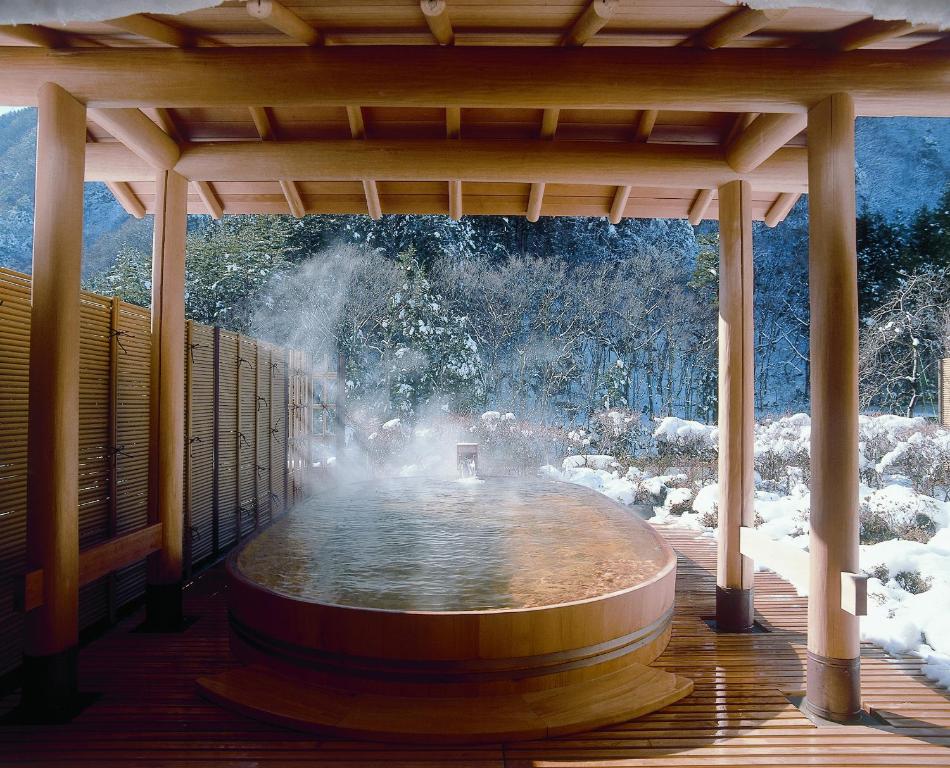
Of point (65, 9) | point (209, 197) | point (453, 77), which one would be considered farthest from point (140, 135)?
point (65, 9)

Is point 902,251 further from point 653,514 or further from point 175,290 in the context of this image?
point 175,290

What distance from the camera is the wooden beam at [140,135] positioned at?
3.17 metres

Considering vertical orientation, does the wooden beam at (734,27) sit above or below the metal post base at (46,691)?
above

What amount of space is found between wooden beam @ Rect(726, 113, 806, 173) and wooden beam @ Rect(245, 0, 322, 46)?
2.27m

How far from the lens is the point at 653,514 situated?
816 centimetres

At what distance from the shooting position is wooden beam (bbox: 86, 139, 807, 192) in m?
3.86

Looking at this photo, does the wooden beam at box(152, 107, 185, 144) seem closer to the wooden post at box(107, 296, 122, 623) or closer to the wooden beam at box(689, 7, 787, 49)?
the wooden post at box(107, 296, 122, 623)

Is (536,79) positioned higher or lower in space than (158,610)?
higher

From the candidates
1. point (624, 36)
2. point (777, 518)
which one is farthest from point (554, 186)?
point (777, 518)

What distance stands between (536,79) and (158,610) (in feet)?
11.4

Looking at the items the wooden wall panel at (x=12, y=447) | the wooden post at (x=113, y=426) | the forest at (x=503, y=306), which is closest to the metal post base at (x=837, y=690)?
the wooden wall panel at (x=12, y=447)

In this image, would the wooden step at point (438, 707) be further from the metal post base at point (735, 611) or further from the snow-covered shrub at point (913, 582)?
the snow-covered shrub at point (913, 582)

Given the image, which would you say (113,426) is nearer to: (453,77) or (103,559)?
(103,559)

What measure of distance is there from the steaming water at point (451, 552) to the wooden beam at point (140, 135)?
91.7 inches
